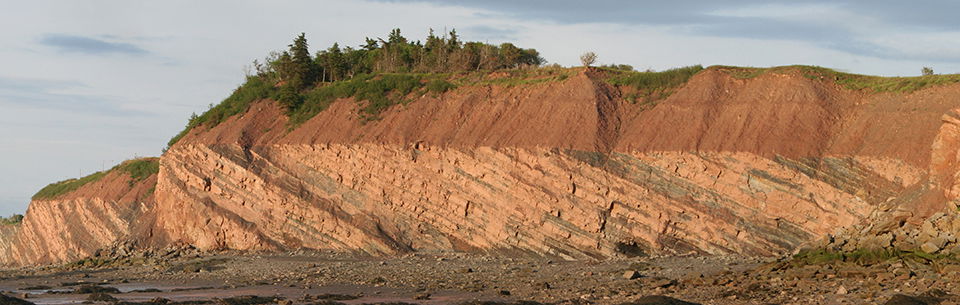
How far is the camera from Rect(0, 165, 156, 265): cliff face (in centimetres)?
4453

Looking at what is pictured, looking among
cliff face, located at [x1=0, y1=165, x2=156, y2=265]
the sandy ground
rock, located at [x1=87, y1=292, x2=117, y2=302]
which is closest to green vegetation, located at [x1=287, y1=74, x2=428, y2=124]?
the sandy ground

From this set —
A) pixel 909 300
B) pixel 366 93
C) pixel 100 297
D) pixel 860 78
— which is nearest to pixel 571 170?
pixel 860 78

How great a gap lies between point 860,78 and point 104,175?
34087mm

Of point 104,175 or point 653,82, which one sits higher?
point 653,82

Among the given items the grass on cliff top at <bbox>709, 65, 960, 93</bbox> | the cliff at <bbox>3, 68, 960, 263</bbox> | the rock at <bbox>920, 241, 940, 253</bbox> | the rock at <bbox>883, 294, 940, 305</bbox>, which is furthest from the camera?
the grass on cliff top at <bbox>709, 65, 960, 93</bbox>

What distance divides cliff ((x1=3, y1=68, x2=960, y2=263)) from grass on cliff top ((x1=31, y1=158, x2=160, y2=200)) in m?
5.84

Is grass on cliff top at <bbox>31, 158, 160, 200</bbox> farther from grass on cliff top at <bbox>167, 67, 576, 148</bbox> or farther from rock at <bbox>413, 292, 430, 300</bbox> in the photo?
rock at <bbox>413, 292, 430, 300</bbox>

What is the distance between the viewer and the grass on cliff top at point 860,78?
32147mm

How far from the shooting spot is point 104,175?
50.4m

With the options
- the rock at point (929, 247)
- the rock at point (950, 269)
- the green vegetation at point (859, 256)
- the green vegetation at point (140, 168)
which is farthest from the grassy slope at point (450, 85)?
the rock at point (950, 269)

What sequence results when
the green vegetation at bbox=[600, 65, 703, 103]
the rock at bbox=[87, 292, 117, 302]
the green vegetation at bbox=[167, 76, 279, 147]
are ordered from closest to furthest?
the rock at bbox=[87, 292, 117, 302] < the green vegetation at bbox=[600, 65, 703, 103] < the green vegetation at bbox=[167, 76, 279, 147]

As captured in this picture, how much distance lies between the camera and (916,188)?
2778 cm

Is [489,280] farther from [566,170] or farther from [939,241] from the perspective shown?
[939,241]

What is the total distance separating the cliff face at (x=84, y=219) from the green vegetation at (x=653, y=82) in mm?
19960
